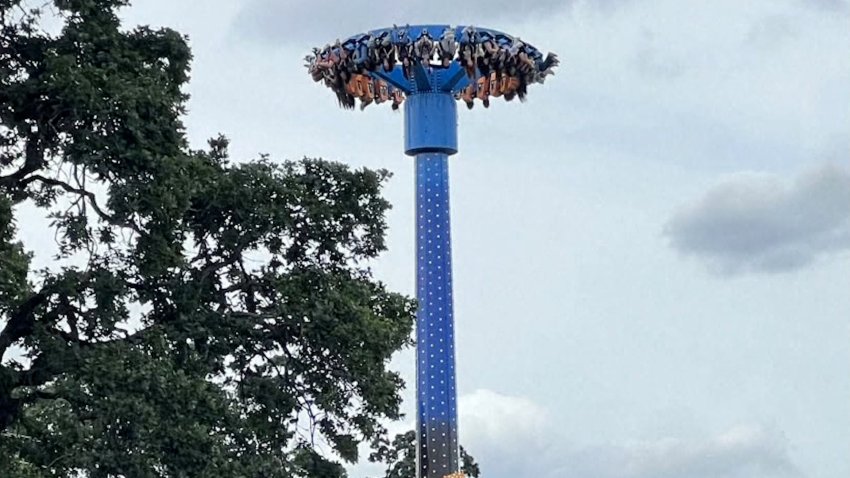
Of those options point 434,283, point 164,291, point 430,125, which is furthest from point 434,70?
point 164,291

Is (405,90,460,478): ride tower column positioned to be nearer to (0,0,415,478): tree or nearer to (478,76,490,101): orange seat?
(478,76,490,101): orange seat

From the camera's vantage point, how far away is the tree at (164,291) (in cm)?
1848

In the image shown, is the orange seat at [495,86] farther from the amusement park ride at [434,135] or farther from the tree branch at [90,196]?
the tree branch at [90,196]

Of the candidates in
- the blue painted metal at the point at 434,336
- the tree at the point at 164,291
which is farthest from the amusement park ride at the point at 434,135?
the tree at the point at 164,291

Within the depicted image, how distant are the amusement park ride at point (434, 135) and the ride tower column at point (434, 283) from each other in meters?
0.02

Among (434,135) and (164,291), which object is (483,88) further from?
(164,291)

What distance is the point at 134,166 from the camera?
61.1 ft

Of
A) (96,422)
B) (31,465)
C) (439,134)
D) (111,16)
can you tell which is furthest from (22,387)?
(439,134)

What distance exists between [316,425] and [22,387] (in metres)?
4.30

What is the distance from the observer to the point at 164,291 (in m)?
20.4

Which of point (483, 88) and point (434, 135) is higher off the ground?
point (483, 88)

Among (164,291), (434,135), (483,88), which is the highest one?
(483,88)

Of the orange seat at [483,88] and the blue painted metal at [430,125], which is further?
the orange seat at [483,88]

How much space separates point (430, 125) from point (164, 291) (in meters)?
10.7
